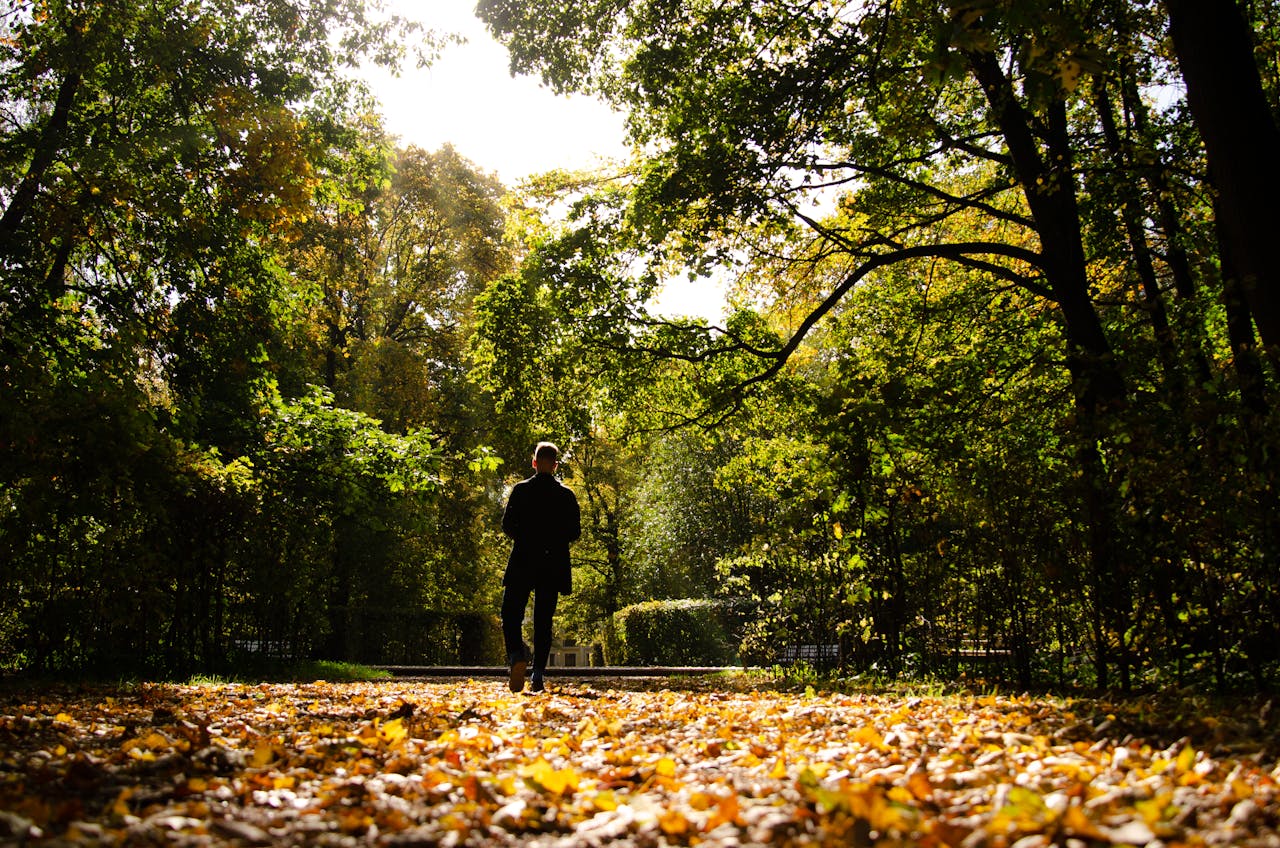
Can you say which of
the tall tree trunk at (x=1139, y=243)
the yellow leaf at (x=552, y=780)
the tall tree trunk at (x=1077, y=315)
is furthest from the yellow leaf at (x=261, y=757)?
the tall tree trunk at (x=1139, y=243)

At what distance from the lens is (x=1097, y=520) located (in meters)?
5.69

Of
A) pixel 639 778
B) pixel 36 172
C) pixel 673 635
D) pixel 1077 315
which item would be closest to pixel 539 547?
pixel 639 778

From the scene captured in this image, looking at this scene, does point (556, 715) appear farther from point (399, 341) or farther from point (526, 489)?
point (399, 341)

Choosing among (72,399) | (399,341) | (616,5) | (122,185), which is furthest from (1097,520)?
(399,341)

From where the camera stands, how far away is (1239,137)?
546 centimetres

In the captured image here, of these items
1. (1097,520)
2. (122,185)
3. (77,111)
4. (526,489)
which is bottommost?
(1097,520)

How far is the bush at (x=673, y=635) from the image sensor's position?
18.1 m

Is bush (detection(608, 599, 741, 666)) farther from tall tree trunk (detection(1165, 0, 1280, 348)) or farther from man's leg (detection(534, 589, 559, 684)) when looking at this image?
tall tree trunk (detection(1165, 0, 1280, 348))

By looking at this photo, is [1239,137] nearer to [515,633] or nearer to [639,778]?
[639,778]

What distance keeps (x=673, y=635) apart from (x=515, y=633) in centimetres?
1099

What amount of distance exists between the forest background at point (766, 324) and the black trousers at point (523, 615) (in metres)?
2.67

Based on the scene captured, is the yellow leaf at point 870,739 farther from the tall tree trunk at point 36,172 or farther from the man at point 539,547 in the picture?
the tall tree trunk at point 36,172

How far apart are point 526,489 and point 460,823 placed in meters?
5.39

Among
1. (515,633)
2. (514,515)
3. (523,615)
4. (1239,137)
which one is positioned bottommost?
(515,633)
